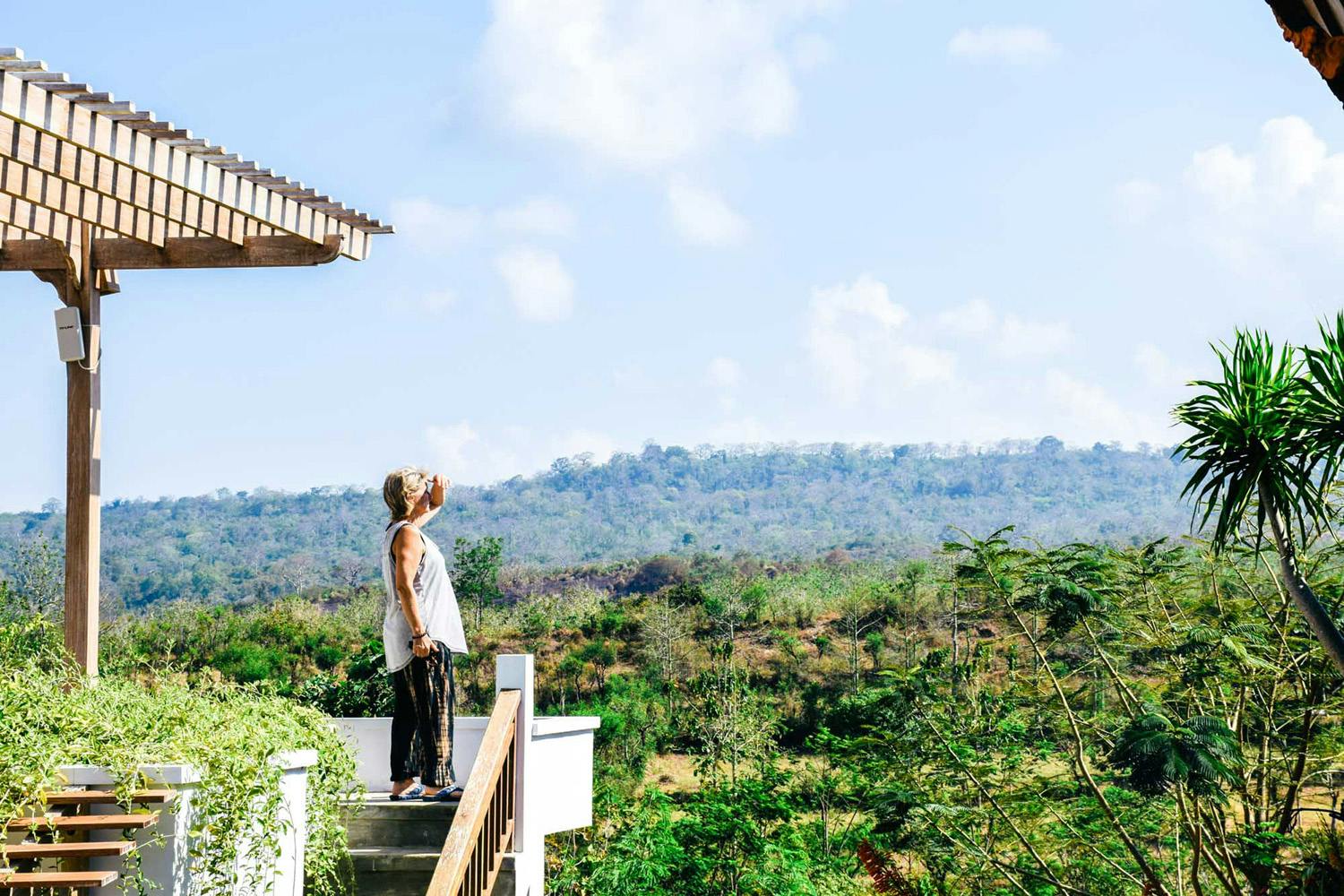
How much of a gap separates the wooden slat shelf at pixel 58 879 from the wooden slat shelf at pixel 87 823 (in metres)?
0.11

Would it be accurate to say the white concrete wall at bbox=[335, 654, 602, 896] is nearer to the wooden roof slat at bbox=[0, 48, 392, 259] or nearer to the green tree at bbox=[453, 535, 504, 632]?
the wooden roof slat at bbox=[0, 48, 392, 259]

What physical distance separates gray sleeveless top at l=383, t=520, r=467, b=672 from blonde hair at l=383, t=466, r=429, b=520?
0.05 m

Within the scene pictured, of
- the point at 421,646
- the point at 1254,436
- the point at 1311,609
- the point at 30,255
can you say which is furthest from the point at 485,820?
the point at 1254,436

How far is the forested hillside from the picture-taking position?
39.7 m

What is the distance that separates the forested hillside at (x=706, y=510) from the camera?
130ft

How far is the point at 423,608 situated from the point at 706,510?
44810 mm

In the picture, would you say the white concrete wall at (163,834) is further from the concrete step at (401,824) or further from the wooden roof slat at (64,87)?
the wooden roof slat at (64,87)

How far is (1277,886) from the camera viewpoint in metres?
7.00

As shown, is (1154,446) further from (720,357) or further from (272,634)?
(272,634)

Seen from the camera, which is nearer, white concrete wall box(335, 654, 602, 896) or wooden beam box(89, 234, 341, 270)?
white concrete wall box(335, 654, 602, 896)

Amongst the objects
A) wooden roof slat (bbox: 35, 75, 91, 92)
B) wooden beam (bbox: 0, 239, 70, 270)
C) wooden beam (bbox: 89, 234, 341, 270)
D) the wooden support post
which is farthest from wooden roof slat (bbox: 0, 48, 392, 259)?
the wooden support post

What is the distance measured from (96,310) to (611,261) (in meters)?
34.0

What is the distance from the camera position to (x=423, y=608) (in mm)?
4660

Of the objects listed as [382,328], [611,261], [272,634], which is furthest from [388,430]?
[272,634]
